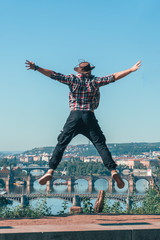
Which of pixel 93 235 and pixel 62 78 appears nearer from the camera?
pixel 93 235

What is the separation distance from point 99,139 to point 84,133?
190 mm

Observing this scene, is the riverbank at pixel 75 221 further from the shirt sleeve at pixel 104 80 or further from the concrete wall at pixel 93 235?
the shirt sleeve at pixel 104 80

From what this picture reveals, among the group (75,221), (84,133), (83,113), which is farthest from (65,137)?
(75,221)

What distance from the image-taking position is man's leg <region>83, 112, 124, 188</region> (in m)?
4.59

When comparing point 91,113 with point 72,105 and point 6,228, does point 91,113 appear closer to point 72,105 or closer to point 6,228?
point 72,105

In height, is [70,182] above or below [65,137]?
below

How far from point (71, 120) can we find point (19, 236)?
5.84 feet

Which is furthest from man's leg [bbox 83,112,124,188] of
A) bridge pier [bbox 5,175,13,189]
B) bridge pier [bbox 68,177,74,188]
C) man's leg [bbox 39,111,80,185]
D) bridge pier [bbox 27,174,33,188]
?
bridge pier [bbox 5,175,13,189]

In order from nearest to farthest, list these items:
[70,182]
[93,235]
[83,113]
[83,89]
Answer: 1. [93,235]
2. [83,113]
3. [83,89]
4. [70,182]

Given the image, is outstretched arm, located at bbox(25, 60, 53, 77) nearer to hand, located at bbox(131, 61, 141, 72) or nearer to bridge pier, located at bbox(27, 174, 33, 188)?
hand, located at bbox(131, 61, 141, 72)

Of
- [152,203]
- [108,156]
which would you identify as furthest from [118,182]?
[152,203]

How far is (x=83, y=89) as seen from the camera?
4.75 metres

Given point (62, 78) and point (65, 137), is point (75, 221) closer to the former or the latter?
point (65, 137)

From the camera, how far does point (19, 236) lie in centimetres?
310
